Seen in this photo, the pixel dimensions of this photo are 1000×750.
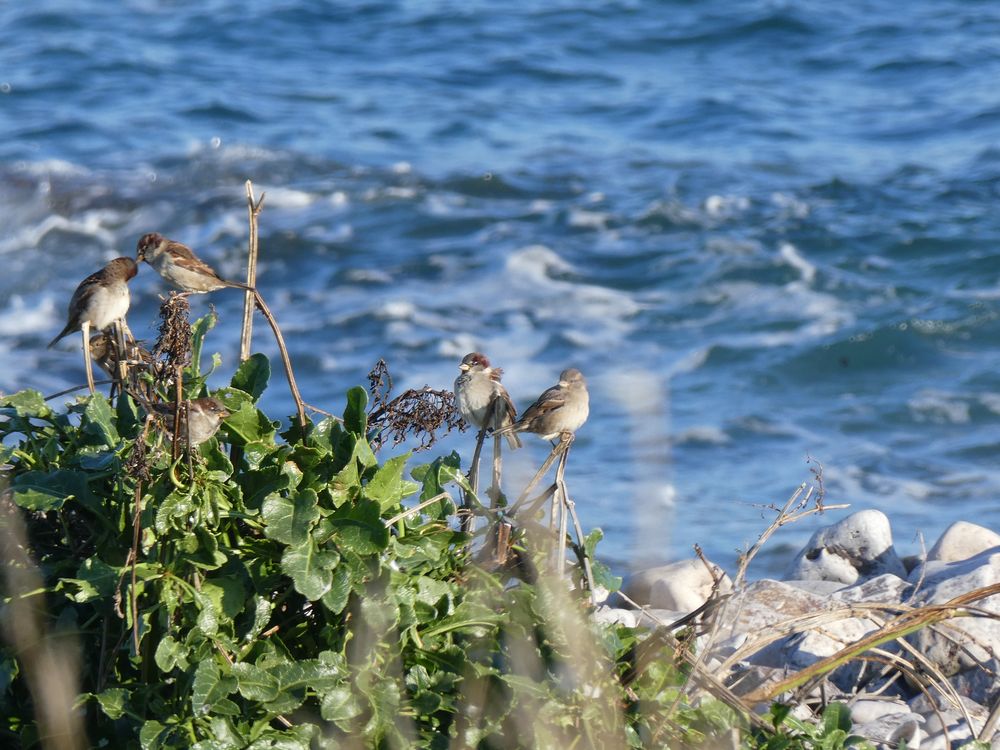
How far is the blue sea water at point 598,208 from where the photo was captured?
936 cm

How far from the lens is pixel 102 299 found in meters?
3.70

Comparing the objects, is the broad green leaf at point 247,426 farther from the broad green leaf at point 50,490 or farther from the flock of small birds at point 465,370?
the flock of small birds at point 465,370

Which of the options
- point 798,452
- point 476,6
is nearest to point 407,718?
point 798,452

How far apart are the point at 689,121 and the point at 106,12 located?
11387mm

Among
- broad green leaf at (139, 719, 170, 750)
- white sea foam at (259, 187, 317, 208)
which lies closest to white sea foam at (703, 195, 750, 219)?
white sea foam at (259, 187, 317, 208)

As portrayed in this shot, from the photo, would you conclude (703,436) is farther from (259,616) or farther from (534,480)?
(259,616)

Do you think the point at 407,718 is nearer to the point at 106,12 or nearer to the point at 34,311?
the point at 34,311

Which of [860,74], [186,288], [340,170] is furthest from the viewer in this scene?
[860,74]

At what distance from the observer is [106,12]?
21703mm

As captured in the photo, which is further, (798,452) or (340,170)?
(340,170)

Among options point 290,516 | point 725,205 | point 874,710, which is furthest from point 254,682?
point 725,205

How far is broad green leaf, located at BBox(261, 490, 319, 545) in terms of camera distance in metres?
2.45

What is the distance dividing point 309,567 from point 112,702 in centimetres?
49

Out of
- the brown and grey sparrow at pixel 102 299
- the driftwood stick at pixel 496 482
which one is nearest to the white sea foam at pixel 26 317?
the brown and grey sparrow at pixel 102 299
